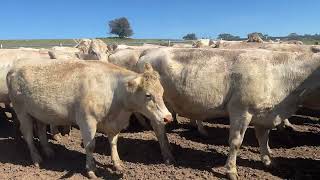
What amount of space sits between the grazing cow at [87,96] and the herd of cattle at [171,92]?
0.01 metres

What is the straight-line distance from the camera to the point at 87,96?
701 cm

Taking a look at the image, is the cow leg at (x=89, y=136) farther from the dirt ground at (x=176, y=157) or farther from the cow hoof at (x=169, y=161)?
the cow hoof at (x=169, y=161)

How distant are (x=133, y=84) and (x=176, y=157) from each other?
2.01 metres

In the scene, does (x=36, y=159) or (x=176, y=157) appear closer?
(x=36, y=159)

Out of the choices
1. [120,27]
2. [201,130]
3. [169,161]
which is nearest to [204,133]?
[201,130]

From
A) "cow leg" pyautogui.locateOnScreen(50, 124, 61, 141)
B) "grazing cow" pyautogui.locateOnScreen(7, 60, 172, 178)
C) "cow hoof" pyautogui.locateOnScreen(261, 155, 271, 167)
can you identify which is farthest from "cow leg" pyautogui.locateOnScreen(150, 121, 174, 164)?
"cow leg" pyautogui.locateOnScreen(50, 124, 61, 141)

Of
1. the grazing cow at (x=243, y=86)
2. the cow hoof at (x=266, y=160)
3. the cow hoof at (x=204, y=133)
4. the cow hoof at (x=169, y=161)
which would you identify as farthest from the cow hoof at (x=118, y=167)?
the cow hoof at (x=204, y=133)

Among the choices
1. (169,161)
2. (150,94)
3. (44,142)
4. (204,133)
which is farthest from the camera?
(204,133)

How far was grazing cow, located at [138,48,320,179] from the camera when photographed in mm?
7195

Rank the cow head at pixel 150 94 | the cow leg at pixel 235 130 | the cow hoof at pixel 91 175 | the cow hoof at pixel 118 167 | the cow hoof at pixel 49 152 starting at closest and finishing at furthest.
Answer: the cow head at pixel 150 94
the cow hoof at pixel 91 175
the cow leg at pixel 235 130
the cow hoof at pixel 118 167
the cow hoof at pixel 49 152

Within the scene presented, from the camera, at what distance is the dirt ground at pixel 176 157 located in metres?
7.23

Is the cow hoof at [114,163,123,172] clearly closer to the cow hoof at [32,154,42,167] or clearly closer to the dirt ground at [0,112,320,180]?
the dirt ground at [0,112,320,180]

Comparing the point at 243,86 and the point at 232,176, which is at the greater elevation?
the point at 243,86

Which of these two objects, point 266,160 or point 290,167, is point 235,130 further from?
point 290,167
